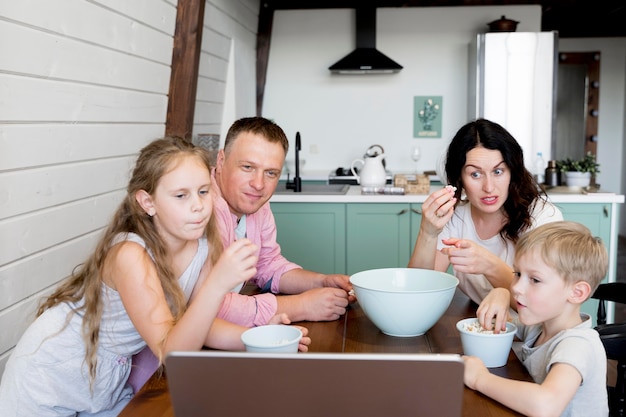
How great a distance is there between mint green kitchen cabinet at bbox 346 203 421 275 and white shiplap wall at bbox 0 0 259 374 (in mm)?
1309

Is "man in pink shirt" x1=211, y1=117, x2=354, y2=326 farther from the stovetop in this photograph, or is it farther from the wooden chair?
the stovetop

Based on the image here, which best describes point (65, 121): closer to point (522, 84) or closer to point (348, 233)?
point (348, 233)

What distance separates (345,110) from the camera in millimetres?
6090

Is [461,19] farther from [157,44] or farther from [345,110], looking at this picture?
[157,44]

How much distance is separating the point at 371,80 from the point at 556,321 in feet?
16.2

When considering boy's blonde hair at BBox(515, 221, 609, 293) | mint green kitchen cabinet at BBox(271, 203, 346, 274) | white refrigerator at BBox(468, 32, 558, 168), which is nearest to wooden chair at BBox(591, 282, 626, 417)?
boy's blonde hair at BBox(515, 221, 609, 293)

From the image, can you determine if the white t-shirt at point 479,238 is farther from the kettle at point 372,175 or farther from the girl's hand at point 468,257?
the kettle at point 372,175

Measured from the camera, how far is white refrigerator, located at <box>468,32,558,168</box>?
17.6ft

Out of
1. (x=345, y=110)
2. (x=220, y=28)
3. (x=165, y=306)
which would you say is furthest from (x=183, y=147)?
(x=345, y=110)

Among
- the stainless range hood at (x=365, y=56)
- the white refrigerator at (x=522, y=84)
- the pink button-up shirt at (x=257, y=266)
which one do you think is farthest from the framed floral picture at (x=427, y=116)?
the pink button-up shirt at (x=257, y=266)

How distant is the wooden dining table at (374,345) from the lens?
3.62ft

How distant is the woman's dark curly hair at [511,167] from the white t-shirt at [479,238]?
27 millimetres

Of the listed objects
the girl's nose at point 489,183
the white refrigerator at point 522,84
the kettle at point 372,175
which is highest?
the white refrigerator at point 522,84

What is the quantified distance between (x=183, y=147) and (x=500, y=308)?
831mm
